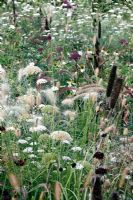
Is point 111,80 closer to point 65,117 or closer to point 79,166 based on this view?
point 79,166

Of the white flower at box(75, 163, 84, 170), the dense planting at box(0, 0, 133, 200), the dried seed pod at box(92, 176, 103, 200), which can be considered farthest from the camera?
the white flower at box(75, 163, 84, 170)

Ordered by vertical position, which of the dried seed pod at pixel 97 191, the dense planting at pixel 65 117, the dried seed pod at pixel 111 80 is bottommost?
the dense planting at pixel 65 117

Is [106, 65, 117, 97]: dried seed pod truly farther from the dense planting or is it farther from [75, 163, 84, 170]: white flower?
[75, 163, 84, 170]: white flower

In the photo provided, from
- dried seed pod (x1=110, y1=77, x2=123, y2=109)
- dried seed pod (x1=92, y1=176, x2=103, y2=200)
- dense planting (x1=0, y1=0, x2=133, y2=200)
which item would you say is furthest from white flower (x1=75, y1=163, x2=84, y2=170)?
dried seed pod (x1=92, y1=176, x2=103, y2=200)

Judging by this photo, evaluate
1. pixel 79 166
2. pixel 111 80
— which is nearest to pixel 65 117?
pixel 79 166

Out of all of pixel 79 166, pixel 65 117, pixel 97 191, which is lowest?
pixel 65 117

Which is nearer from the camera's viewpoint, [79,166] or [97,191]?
[97,191]

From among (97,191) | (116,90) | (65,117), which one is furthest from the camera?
(65,117)

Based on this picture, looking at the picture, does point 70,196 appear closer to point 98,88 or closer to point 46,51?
point 98,88

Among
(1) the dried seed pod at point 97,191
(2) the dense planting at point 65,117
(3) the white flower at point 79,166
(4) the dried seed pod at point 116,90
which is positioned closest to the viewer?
(1) the dried seed pod at point 97,191

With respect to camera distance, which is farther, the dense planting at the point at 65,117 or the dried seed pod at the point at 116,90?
the dense planting at the point at 65,117

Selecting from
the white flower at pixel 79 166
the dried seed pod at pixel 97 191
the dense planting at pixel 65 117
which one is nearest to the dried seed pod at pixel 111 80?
the dense planting at pixel 65 117

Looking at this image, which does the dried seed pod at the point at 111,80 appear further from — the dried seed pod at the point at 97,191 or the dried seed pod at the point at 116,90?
the dried seed pod at the point at 97,191

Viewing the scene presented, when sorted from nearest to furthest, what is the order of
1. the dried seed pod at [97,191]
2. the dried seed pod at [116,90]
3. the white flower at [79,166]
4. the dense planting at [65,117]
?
the dried seed pod at [97,191], the dried seed pod at [116,90], the dense planting at [65,117], the white flower at [79,166]
